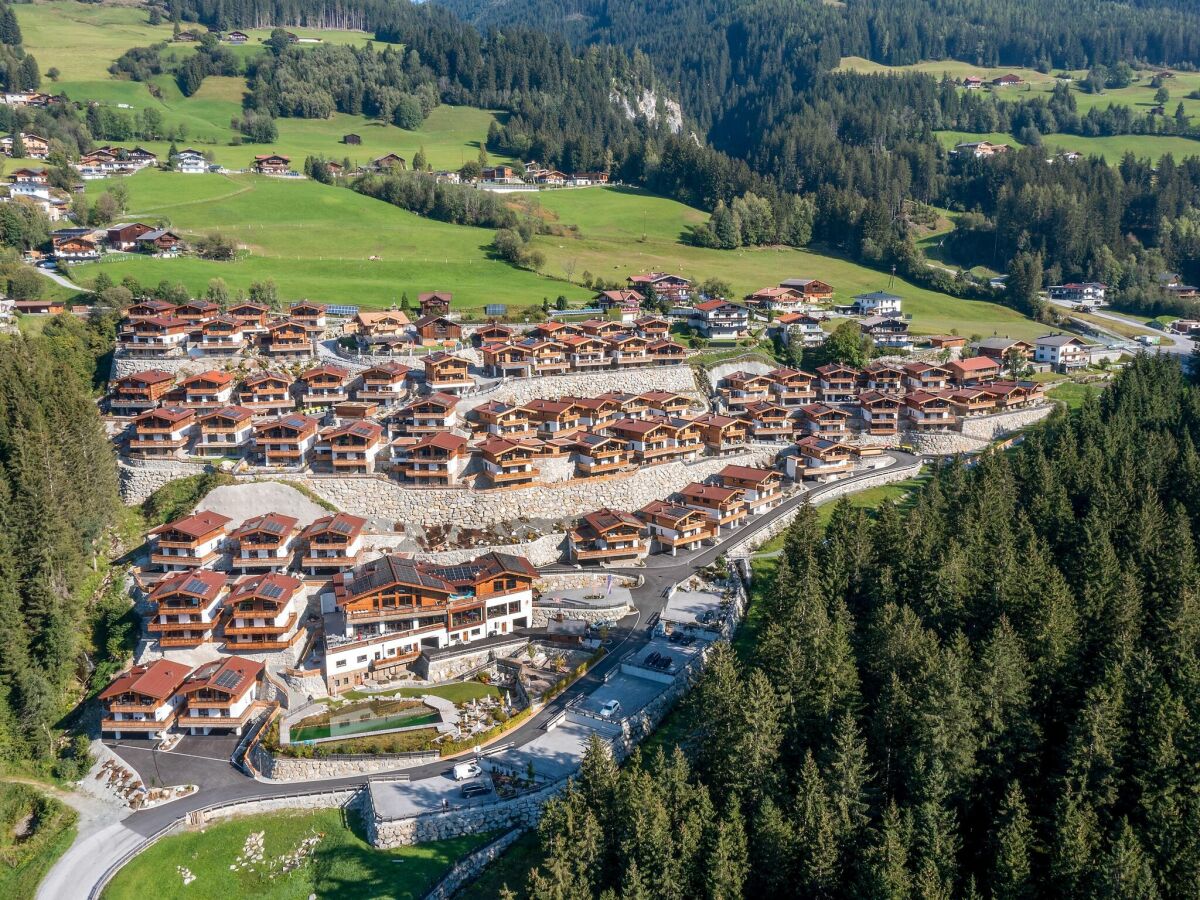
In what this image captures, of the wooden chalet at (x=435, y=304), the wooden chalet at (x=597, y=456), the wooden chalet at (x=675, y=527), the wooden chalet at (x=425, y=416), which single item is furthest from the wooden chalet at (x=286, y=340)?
the wooden chalet at (x=675, y=527)

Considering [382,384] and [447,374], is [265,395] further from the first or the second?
[447,374]

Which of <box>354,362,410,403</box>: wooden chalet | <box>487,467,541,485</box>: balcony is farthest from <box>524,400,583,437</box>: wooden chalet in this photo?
<box>354,362,410,403</box>: wooden chalet

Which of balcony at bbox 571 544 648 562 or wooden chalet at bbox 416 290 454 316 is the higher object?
wooden chalet at bbox 416 290 454 316

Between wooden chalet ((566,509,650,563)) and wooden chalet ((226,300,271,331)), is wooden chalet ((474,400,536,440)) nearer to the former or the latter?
wooden chalet ((566,509,650,563))

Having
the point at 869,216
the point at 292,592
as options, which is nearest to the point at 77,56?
the point at 869,216

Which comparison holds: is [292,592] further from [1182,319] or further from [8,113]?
[8,113]

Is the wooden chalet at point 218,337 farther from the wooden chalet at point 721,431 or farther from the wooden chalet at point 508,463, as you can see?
the wooden chalet at point 721,431

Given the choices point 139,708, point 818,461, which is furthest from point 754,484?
point 139,708
